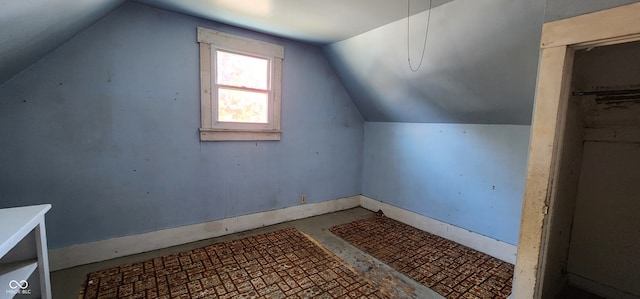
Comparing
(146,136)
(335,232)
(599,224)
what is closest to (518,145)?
(599,224)

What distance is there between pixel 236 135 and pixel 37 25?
175 centimetres

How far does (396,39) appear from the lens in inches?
104

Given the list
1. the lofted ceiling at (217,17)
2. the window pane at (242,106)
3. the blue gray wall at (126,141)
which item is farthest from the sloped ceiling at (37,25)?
the window pane at (242,106)

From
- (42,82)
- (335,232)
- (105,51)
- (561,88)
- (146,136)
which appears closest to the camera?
(561,88)

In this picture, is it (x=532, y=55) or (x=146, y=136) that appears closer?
(x=532, y=55)

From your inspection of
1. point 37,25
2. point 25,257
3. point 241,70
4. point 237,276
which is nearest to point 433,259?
point 237,276

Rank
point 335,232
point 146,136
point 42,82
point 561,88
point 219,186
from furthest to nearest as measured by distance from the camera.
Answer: point 335,232, point 219,186, point 146,136, point 42,82, point 561,88

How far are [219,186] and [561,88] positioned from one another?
3.03 m

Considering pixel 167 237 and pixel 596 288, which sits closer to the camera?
pixel 596 288

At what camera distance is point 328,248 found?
2838mm

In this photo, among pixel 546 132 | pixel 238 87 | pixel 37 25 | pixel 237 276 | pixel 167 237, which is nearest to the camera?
pixel 546 132

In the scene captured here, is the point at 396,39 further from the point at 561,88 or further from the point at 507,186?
the point at 507,186

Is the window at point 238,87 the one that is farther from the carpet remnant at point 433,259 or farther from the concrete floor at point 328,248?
the carpet remnant at point 433,259

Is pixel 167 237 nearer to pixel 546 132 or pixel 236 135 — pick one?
pixel 236 135
